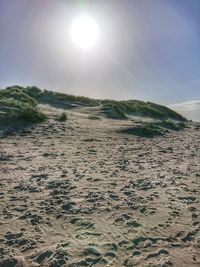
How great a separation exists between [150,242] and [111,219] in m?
1.20

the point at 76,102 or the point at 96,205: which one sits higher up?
the point at 76,102

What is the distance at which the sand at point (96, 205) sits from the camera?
6.45 metres

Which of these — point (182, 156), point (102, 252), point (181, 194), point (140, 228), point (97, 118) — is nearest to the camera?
point (102, 252)

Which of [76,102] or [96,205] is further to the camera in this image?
[76,102]

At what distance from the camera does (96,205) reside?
28.1 feet

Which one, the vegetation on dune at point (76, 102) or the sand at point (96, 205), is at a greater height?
the vegetation on dune at point (76, 102)

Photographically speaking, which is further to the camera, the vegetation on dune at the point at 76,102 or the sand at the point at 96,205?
the vegetation on dune at the point at 76,102

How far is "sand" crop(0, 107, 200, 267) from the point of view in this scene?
21.2 ft

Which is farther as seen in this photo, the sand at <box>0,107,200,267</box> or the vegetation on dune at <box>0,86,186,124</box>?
the vegetation on dune at <box>0,86,186,124</box>

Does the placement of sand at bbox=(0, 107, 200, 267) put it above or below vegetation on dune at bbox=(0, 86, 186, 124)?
below

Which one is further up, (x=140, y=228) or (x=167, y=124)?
(x=167, y=124)

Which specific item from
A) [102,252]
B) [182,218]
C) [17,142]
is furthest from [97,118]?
[102,252]

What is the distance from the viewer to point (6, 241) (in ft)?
22.6

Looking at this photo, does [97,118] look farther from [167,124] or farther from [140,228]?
[140,228]
